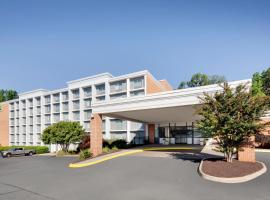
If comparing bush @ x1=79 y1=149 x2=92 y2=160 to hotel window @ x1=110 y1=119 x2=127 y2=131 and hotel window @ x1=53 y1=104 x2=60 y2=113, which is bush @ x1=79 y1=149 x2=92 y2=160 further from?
hotel window @ x1=53 y1=104 x2=60 y2=113

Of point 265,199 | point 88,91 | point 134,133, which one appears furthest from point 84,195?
point 88,91

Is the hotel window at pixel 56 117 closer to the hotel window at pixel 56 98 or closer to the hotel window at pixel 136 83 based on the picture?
the hotel window at pixel 56 98

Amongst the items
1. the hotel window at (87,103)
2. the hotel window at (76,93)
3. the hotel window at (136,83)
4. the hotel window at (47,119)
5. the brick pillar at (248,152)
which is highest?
the hotel window at (136,83)

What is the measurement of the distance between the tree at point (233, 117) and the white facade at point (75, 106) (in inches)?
934

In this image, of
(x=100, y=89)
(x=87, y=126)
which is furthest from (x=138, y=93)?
(x=87, y=126)

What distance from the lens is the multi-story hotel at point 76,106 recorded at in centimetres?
3985

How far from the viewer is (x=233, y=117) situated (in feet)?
41.2

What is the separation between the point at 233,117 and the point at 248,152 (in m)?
2.86

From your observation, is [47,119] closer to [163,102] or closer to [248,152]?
[163,102]


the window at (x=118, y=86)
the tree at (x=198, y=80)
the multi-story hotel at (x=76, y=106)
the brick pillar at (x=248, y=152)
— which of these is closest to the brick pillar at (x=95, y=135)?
the multi-story hotel at (x=76, y=106)

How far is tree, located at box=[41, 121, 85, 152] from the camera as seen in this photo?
29.7 meters

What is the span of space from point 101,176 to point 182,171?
4781 millimetres

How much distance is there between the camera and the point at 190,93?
51.8 ft

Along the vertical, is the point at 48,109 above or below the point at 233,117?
above
